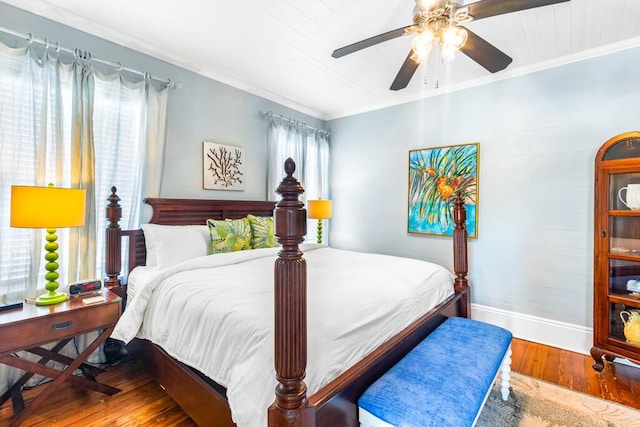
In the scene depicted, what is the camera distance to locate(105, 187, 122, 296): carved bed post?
2.36 m

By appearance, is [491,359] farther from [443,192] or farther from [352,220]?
[352,220]

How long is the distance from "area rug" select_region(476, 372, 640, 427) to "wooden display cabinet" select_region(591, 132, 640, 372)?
0.55m

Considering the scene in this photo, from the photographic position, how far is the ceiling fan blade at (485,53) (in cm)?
176

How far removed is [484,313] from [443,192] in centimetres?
138

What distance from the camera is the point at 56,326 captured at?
1754mm

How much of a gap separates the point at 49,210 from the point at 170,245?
2.70ft

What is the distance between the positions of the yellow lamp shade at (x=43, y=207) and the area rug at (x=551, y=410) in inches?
108

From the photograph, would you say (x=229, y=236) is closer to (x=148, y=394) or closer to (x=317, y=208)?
(x=148, y=394)

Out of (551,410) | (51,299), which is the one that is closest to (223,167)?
(51,299)

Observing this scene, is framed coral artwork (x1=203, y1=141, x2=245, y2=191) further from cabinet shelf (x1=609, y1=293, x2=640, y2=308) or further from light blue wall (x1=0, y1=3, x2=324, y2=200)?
cabinet shelf (x1=609, y1=293, x2=640, y2=308)

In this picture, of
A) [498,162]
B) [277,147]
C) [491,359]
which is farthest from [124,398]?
[498,162]

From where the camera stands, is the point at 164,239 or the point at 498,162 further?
the point at 498,162

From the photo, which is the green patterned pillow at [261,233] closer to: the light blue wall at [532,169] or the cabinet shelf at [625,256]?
the light blue wall at [532,169]

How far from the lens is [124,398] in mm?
2025
